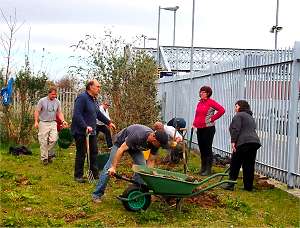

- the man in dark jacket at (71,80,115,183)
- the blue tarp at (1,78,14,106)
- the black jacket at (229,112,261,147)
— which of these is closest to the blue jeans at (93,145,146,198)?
the man in dark jacket at (71,80,115,183)


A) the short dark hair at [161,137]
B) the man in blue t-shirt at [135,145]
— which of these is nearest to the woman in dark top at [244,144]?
the man in blue t-shirt at [135,145]

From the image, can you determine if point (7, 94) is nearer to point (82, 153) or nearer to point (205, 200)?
point (82, 153)

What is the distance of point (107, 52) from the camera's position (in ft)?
53.2

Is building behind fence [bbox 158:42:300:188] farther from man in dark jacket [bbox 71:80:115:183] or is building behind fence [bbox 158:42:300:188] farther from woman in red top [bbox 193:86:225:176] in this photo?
man in dark jacket [bbox 71:80:115:183]

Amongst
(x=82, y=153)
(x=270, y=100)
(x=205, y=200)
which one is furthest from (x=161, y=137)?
(x=270, y=100)

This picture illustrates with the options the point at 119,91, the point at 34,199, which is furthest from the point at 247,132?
the point at 119,91

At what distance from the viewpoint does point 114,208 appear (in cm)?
759

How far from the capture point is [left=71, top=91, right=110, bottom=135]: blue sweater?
945 centimetres

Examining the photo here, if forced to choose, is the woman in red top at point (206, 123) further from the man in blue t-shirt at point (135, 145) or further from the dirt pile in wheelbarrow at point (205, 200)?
the man in blue t-shirt at point (135, 145)

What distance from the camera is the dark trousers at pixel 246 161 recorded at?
30.4ft

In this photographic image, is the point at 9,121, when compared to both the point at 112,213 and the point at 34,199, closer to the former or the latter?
the point at 34,199

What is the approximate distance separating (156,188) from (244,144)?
270 cm

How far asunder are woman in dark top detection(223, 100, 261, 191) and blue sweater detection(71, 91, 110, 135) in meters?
2.38

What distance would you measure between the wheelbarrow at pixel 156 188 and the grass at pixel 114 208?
14 cm
